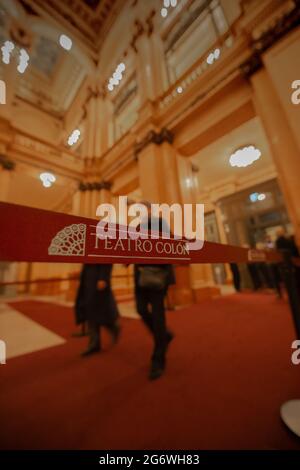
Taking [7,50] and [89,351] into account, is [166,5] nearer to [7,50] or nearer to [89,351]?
[7,50]

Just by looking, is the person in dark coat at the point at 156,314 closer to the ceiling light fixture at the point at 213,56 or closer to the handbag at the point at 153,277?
the handbag at the point at 153,277

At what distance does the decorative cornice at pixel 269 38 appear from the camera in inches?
136

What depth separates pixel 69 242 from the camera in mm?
582

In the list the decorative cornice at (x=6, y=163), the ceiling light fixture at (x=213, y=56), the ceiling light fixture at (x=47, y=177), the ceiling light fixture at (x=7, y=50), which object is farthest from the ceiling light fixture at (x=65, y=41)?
the ceiling light fixture at (x=213, y=56)

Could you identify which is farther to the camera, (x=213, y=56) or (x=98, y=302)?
(x=213, y=56)

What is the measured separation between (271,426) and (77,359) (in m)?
1.67

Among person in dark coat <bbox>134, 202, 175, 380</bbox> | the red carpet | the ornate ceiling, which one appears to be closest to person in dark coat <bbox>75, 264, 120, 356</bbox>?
the red carpet

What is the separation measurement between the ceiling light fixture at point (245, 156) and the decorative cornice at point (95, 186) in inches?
210

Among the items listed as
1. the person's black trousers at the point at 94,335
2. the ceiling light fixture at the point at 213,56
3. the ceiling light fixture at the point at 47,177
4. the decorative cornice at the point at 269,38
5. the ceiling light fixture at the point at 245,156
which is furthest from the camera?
the ceiling light fixture at the point at 245,156

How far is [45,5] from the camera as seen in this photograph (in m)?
8.25

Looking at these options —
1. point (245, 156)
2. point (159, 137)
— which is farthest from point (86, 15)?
point (245, 156)

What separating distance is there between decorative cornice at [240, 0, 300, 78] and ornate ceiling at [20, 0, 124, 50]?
9.41m

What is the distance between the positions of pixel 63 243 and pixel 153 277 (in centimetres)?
113

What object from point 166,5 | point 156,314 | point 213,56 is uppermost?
point 166,5
